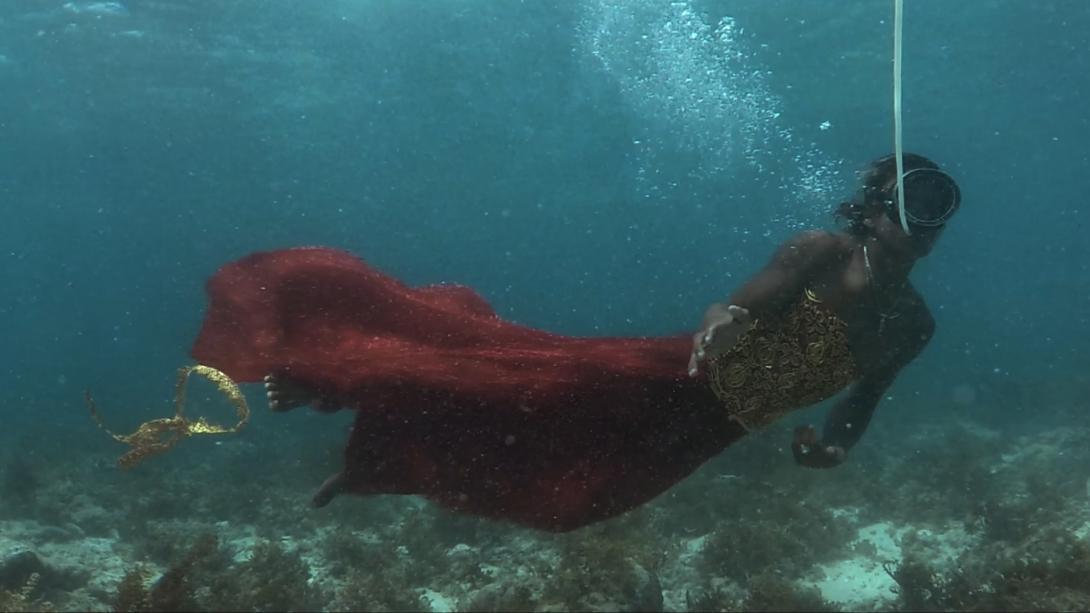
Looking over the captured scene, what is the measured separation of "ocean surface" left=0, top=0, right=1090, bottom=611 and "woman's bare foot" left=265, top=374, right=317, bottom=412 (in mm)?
2171

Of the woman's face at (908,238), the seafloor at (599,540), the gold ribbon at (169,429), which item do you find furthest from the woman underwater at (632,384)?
the seafloor at (599,540)

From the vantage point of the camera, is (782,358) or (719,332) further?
(782,358)

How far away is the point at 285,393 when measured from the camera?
189 inches

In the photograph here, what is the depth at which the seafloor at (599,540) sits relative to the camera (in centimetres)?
788

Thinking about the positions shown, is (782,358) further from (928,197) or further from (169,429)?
(169,429)

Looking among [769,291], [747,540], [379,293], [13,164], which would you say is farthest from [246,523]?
[13,164]

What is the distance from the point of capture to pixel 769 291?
4.26 meters

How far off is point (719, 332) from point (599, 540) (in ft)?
17.7

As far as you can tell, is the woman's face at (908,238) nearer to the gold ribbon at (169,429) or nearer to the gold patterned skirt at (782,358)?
the gold patterned skirt at (782,358)

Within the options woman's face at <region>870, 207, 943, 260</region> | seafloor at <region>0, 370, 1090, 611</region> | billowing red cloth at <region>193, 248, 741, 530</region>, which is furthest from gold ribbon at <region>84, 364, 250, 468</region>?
woman's face at <region>870, 207, 943, 260</region>

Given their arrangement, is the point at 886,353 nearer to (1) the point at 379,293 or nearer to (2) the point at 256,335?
(1) the point at 379,293

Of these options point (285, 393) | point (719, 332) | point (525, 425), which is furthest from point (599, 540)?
point (719, 332)

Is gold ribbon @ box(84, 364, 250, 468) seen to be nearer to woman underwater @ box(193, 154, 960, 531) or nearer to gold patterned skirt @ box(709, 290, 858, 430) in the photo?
woman underwater @ box(193, 154, 960, 531)

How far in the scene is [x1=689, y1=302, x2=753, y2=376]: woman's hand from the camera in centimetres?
404
